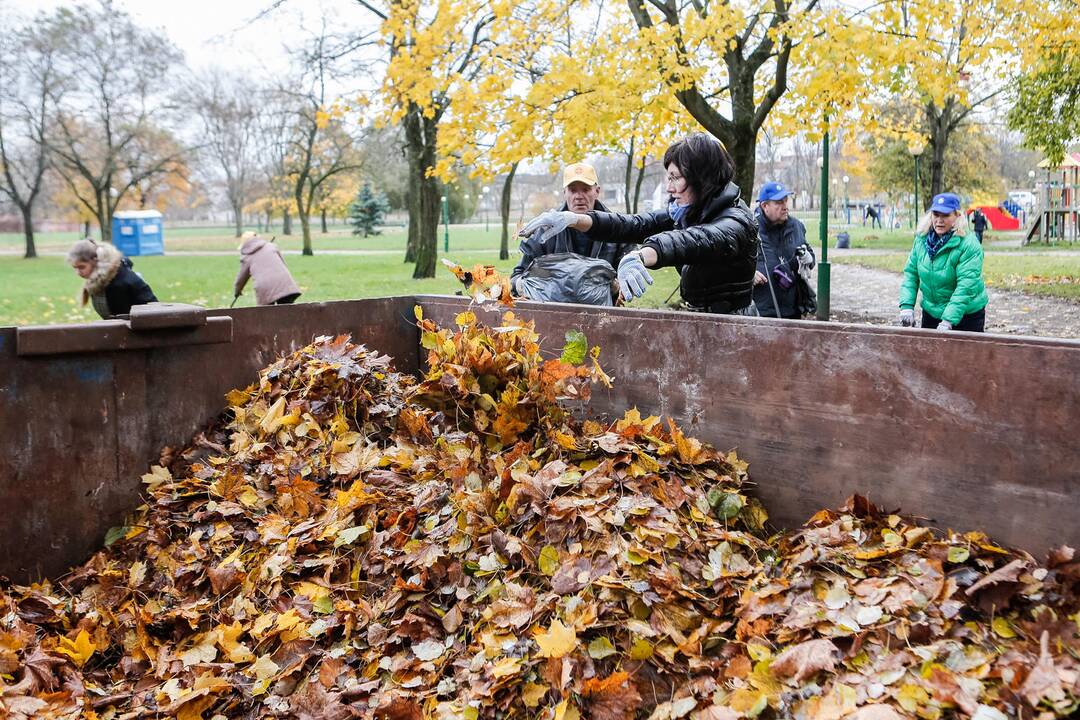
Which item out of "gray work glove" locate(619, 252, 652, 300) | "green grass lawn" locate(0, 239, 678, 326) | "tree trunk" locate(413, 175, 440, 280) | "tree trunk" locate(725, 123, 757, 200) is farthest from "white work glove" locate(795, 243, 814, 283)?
"tree trunk" locate(413, 175, 440, 280)

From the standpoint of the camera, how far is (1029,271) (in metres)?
19.7

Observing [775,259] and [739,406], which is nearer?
[739,406]

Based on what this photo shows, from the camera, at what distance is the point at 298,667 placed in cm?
265

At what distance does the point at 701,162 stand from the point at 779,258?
2910 millimetres

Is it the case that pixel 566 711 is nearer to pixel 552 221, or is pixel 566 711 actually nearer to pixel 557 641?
pixel 557 641

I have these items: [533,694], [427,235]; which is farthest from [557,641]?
[427,235]

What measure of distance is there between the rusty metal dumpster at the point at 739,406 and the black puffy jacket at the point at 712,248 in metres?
0.36

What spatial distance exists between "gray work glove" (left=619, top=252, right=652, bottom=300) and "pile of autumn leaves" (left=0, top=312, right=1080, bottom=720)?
293mm

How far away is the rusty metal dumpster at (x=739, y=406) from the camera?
8.16 ft

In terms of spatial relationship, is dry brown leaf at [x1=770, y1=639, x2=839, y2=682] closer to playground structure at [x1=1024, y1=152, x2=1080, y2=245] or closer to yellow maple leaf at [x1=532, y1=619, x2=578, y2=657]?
yellow maple leaf at [x1=532, y1=619, x2=578, y2=657]

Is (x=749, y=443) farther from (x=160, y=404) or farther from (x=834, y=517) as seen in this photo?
(x=160, y=404)

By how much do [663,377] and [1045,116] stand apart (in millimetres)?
22112

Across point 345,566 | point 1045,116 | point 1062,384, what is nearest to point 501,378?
point 345,566

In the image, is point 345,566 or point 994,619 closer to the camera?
point 994,619
